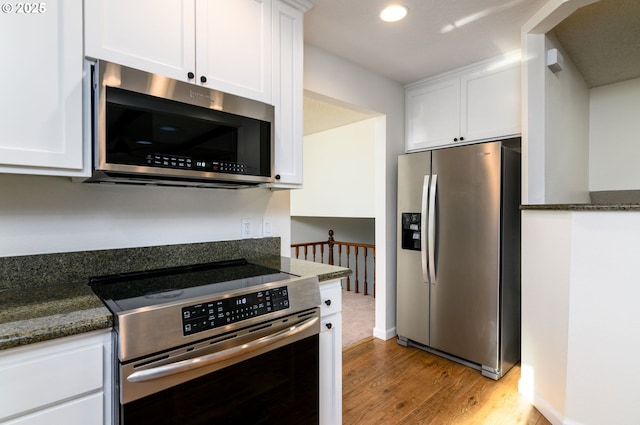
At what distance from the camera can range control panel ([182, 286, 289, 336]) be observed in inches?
43.8

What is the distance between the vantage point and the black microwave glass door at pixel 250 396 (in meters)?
1.06

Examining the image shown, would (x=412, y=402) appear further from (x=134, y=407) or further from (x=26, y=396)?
(x=26, y=396)

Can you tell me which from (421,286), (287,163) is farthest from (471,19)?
(421,286)

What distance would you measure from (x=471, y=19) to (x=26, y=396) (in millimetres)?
2753

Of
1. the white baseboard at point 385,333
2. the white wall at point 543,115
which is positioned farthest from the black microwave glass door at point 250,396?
the white wall at point 543,115

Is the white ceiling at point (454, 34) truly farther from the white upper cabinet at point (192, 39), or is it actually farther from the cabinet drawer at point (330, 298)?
the cabinet drawer at point (330, 298)

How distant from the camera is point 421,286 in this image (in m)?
2.83

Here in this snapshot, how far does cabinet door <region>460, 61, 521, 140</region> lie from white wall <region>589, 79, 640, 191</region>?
1426 millimetres

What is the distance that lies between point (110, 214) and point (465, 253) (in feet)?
7.72

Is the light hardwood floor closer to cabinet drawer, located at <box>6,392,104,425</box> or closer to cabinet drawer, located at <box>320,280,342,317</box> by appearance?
cabinet drawer, located at <box>320,280,342,317</box>

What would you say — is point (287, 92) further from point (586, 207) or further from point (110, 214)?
point (586, 207)

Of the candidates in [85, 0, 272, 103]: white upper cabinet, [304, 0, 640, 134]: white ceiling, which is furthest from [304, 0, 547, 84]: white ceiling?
[85, 0, 272, 103]: white upper cabinet

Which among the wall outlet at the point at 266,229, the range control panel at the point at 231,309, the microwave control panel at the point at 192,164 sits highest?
the microwave control panel at the point at 192,164

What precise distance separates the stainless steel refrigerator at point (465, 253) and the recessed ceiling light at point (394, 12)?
1.06 m
